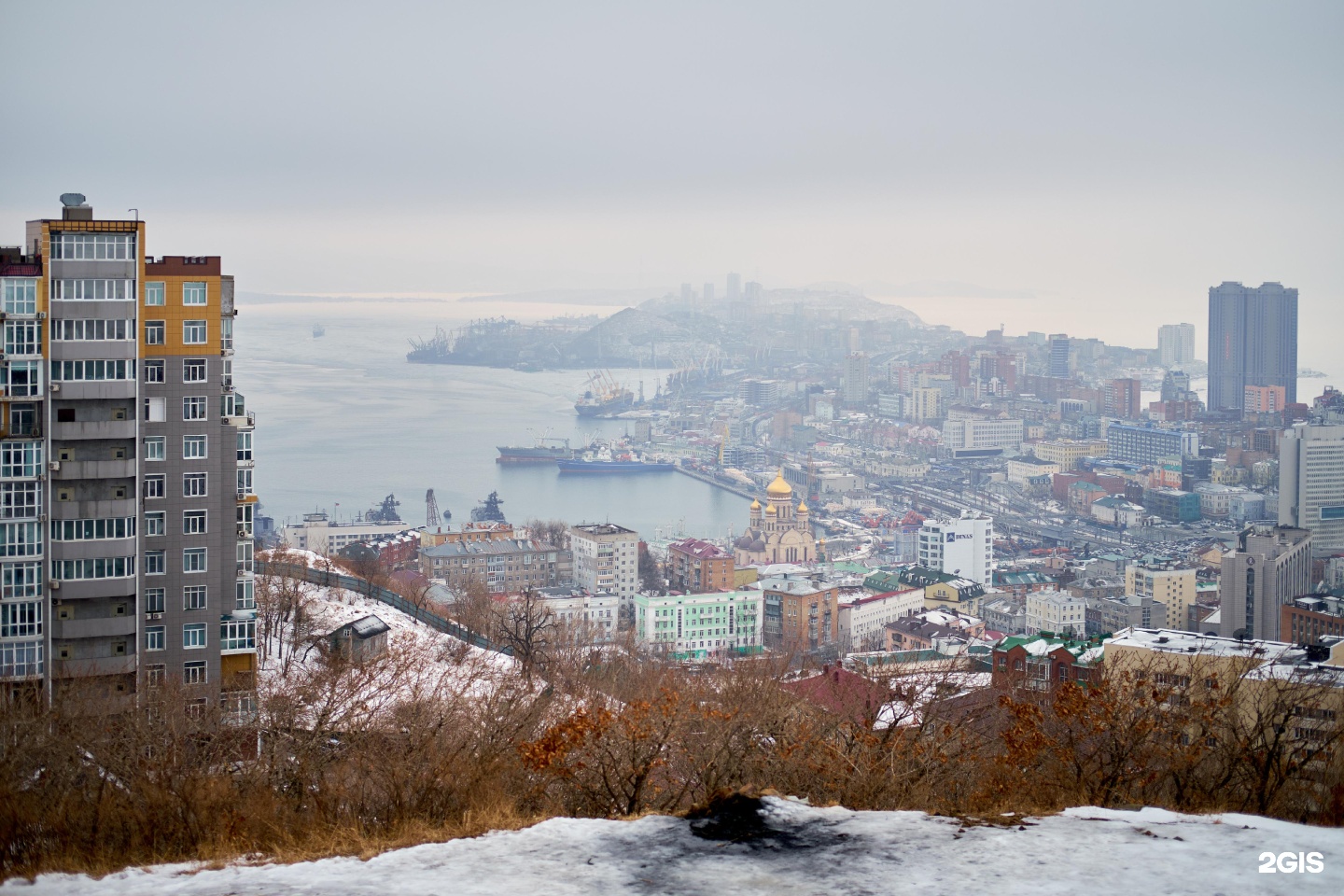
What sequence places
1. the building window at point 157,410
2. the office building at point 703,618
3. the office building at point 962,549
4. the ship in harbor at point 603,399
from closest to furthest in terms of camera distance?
1. the building window at point 157,410
2. the office building at point 703,618
3. the office building at point 962,549
4. the ship in harbor at point 603,399

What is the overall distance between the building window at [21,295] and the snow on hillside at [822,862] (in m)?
2.51

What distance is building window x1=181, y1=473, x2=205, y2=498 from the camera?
4199 millimetres

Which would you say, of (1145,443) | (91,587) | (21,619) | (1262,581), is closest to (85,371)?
(91,587)

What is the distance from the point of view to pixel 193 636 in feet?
13.9

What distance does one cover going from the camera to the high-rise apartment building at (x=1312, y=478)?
1870 centimetres

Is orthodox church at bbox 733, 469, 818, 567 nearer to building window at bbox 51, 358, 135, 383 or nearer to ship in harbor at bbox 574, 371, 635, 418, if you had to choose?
ship in harbor at bbox 574, 371, 635, 418

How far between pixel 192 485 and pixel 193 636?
517 millimetres

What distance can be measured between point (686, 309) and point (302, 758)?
41.0 metres

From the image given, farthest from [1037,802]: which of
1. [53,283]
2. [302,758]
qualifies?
[53,283]

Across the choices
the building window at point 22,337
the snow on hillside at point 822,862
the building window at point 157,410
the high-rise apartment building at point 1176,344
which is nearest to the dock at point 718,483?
the high-rise apartment building at point 1176,344

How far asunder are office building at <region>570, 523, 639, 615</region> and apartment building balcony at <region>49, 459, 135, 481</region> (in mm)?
11692

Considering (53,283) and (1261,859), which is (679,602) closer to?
(53,283)

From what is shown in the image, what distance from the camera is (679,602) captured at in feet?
45.0

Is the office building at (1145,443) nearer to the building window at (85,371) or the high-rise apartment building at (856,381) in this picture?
the high-rise apartment building at (856,381)
